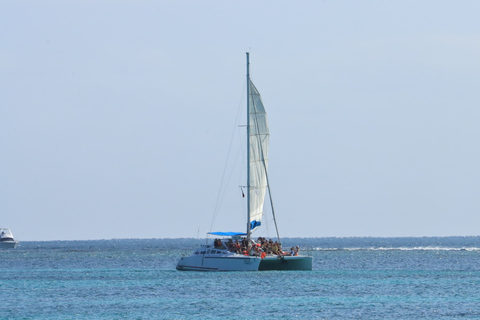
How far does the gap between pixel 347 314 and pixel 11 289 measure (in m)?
27.8

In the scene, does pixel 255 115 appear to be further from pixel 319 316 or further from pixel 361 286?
pixel 319 316

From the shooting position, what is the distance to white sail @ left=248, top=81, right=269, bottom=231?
256ft

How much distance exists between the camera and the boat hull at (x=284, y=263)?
2943 inches

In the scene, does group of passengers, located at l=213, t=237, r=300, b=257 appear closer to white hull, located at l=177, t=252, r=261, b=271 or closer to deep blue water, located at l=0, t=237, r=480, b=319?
white hull, located at l=177, t=252, r=261, b=271

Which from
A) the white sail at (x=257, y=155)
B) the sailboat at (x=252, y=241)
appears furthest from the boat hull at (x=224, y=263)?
the white sail at (x=257, y=155)

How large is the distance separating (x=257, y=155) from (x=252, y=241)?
23.6ft

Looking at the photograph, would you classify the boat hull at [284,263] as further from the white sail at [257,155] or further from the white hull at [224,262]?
the white sail at [257,155]

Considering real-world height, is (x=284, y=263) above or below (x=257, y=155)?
below

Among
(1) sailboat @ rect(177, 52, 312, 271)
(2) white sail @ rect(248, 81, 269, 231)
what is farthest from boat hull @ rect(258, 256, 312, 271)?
(2) white sail @ rect(248, 81, 269, 231)

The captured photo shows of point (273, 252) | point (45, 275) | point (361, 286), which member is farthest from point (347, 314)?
point (45, 275)

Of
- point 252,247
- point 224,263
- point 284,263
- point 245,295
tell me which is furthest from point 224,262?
point 245,295

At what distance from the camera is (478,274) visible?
8006 centimetres

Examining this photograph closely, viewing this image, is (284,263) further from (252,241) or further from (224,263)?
(224,263)

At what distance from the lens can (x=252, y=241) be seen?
77000 millimetres
